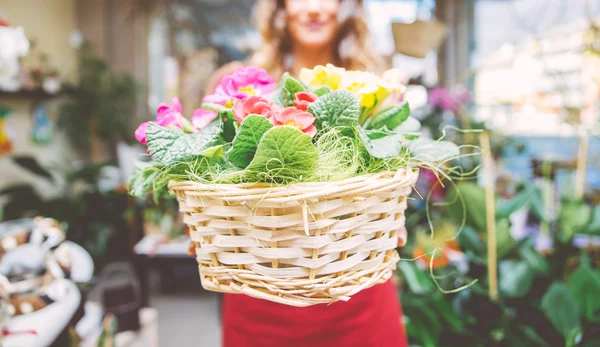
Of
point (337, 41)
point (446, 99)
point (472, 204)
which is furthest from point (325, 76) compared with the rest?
point (446, 99)

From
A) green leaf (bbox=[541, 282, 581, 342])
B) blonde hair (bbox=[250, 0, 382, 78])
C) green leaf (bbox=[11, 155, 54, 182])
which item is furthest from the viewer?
green leaf (bbox=[11, 155, 54, 182])

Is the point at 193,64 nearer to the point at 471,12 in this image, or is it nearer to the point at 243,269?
the point at 471,12

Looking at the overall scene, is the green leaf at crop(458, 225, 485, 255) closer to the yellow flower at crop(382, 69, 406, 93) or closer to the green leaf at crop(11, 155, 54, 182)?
the yellow flower at crop(382, 69, 406, 93)

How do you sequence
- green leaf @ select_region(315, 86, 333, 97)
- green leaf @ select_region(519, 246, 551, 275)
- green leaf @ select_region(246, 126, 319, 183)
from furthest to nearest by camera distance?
1. green leaf @ select_region(519, 246, 551, 275)
2. green leaf @ select_region(315, 86, 333, 97)
3. green leaf @ select_region(246, 126, 319, 183)

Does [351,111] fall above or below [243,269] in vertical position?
above

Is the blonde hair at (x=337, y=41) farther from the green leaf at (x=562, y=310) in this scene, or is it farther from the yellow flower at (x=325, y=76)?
the green leaf at (x=562, y=310)

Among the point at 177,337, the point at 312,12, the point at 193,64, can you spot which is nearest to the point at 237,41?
the point at 193,64

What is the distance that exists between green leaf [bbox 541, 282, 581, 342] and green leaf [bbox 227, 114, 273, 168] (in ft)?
2.86

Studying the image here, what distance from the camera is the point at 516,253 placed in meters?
1.25

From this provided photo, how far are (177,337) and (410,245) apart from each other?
1.53 metres

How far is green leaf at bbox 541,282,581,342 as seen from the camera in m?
0.99

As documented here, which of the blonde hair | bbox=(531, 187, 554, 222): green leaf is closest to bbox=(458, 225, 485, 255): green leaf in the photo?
bbox=(531, 187, 554, 222): green leaf

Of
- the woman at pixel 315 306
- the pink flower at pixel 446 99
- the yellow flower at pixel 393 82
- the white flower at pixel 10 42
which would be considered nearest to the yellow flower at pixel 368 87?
the yellow flower at pixel 393 82

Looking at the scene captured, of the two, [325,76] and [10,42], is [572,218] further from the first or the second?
[10,42]
